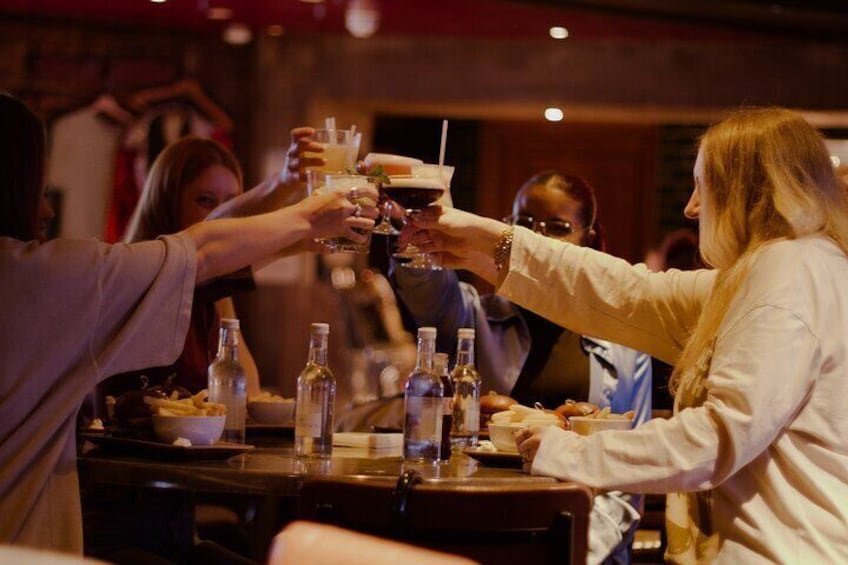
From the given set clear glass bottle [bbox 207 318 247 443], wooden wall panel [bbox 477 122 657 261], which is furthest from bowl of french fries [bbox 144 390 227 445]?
wooden wall panel [bbox 477 122 657 261]

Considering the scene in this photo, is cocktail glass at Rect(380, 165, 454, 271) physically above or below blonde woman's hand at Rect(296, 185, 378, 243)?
above

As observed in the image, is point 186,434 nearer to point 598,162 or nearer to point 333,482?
point 333,482

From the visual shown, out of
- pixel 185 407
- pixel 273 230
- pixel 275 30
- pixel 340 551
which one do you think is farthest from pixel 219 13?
pixel 340 551

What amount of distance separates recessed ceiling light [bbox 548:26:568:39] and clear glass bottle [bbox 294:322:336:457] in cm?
522

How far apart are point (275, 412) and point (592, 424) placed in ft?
3.18

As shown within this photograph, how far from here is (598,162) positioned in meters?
9.06

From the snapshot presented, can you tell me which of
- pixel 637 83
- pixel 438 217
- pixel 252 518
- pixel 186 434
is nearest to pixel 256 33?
pixel 637 83

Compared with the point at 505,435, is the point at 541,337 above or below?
above

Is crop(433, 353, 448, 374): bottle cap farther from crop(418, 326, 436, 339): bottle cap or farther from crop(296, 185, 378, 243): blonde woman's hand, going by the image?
crop(296, 185, 378, 243): blonde woman's hand

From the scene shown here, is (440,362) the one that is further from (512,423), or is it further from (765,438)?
(765,438)

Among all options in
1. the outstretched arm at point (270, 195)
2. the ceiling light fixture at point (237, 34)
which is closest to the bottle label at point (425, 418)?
the outstretched arm at point (270, 195)

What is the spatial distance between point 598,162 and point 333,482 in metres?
7.17

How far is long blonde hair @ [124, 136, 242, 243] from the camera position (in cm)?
363

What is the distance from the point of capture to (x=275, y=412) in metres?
3.18
